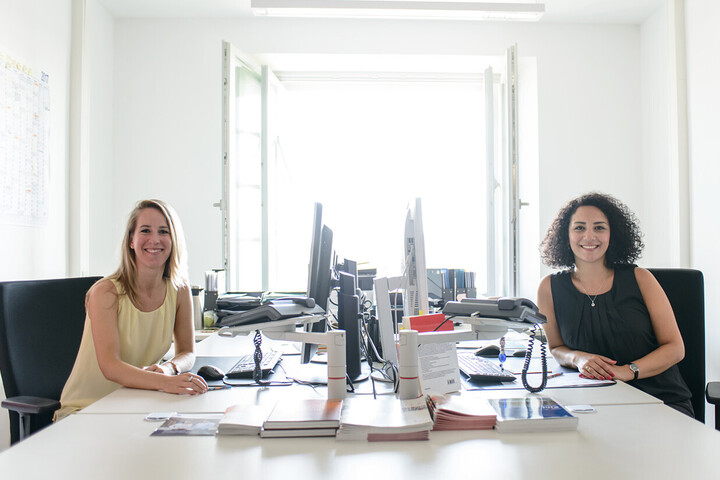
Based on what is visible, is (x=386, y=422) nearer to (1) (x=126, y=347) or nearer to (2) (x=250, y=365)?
(2) (x=250, y=365)

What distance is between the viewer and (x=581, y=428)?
3.74ft

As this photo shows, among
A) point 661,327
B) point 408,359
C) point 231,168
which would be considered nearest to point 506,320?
point 408,359

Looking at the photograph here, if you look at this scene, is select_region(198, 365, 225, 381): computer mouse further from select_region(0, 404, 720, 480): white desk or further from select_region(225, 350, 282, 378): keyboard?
select_region(0, 404, 720, 480): white desk

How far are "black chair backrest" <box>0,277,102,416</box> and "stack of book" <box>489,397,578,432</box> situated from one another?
1.57 meters

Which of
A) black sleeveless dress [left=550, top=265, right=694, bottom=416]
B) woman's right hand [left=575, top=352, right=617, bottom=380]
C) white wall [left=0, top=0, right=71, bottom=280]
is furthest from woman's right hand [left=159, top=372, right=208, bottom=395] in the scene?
white wall [left=0, top=0, right=71, bottom=280]

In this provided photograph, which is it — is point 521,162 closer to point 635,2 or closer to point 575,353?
point 635,2

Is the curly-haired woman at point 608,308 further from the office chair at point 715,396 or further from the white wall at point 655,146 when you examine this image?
the white wall at point 655,146

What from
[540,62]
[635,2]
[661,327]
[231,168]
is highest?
[635,2]

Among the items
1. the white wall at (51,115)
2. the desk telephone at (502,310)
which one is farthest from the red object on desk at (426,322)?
the white wall at (51,115)

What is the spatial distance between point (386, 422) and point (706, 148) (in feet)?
9.32

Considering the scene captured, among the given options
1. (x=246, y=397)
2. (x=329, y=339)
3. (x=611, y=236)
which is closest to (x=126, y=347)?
(x=246, y=397)

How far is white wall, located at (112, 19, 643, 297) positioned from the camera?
12.1 feet

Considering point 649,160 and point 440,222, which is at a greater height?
point 649,160

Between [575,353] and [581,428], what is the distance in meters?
0.66
